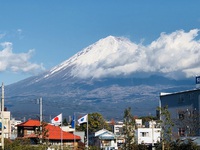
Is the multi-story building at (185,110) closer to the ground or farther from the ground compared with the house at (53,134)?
farther from the ground

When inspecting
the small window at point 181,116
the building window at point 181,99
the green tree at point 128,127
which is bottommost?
the green tree at point 128,127

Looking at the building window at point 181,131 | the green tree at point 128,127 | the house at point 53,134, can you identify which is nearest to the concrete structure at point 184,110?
the building window at point 181,131

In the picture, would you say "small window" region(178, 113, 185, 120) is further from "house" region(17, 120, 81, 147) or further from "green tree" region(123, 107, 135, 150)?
"green tree" region(123, 107, 135, 150)

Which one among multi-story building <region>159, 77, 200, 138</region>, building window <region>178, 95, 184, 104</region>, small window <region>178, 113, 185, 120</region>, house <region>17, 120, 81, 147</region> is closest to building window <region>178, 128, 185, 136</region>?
multi-story building <region>159, 77, 200, 138</region>

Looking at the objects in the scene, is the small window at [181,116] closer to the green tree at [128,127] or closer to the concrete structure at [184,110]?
the concrete structure at [184,110]

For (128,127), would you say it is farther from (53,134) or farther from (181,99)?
(181,99)

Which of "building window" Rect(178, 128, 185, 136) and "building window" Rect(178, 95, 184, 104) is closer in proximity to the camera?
"building window" Rect(178, 128, 185, 136)

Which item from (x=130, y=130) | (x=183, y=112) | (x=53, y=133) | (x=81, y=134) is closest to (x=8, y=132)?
(x=81, y=134)

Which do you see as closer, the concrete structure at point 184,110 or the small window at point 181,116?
the concrete structure at point 184,110

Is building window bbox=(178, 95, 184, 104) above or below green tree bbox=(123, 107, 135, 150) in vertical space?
above

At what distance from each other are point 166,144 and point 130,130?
6920 mm

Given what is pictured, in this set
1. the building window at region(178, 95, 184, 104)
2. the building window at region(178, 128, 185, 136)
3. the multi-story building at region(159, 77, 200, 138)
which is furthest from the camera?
the building window at region(178, 95, 184, 104)

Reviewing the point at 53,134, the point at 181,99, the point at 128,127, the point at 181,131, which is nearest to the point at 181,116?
the point at 181,131

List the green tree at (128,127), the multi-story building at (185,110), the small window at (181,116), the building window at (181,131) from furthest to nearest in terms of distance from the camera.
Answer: the small window at (181,116), the building window at (181,131), the multi-story building at (185,110), the green tree at (128,127)
